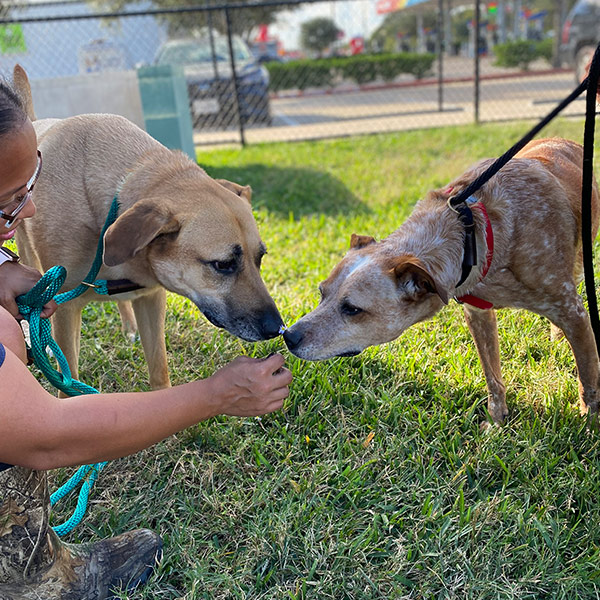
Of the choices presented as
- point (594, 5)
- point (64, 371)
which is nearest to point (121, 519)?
point (64, 371)

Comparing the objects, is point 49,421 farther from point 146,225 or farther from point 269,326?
point 269,326

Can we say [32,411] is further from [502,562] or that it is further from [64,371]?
[502,562]

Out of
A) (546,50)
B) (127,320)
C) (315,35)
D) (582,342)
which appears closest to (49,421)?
(582,342)

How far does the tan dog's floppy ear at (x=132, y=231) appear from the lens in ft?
7.63

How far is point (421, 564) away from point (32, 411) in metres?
1.45

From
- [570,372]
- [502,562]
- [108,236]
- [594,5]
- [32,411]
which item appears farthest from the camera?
[594,5]

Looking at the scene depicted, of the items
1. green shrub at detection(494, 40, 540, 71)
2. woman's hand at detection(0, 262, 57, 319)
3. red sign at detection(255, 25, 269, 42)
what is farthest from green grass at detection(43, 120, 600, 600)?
red sign at detection(255, 25, 269, 42)

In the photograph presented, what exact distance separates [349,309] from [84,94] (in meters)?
6.35

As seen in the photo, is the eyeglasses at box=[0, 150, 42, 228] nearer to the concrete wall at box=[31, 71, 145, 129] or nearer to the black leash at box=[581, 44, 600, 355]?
the black leash at box=[581, 44, 600, 355]

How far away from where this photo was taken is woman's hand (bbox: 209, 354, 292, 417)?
1726 millimetres

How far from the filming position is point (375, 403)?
117 inches

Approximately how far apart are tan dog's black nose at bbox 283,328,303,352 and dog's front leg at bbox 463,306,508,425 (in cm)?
91

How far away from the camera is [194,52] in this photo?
13.9 metres

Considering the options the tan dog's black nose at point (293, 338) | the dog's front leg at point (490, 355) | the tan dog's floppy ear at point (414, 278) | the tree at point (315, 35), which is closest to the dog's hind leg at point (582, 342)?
the dog's front leg at point (490, 355)
